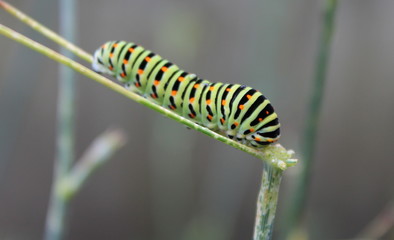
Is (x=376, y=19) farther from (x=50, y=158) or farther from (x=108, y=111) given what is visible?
(x=50, y=158)

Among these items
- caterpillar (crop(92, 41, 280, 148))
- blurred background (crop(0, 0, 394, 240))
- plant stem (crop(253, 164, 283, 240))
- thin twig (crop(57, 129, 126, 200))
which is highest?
blurred background (crop(0, 0, 394, 240))

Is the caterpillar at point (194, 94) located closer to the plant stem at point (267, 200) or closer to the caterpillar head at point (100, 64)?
the caterpillar head at point (100, 64)

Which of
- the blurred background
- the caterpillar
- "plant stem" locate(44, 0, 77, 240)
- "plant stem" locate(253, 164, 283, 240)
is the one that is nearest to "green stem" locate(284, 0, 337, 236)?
the caterpillar

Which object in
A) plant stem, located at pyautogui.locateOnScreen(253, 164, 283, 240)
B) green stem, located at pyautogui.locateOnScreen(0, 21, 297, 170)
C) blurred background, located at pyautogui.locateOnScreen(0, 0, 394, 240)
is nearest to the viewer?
green stem, located at pyautogui.locateOnScreen(0, 21, 297, 170)

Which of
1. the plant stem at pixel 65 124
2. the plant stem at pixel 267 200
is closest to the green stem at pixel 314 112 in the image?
the plant stem at pixel 267 200

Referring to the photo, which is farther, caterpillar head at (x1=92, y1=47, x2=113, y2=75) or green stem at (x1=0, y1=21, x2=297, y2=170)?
caterpillar head at (x1=92, y1=47, x2=113, y2=75)

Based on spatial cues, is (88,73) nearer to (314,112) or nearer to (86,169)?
(314,112)

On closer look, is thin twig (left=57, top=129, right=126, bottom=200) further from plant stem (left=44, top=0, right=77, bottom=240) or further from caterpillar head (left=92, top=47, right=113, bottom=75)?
caterpillar head (left=92, top=47, right=113, bottom=75)
